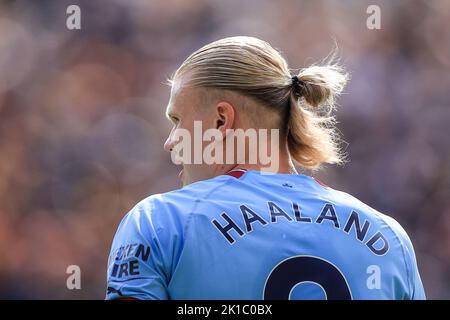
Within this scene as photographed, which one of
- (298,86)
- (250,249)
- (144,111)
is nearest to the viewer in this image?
(250,249)

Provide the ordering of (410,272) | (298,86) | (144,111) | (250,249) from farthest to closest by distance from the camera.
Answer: (144,111) < (298,86) < (410,272) < (250,249)

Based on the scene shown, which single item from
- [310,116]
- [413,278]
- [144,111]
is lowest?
[413,278]

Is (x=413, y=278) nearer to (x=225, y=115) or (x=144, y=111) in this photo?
(x=225, y=115)

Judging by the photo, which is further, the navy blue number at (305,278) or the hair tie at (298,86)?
the hair tie at (298,86)

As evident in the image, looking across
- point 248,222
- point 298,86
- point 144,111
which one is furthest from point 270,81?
point 144,111

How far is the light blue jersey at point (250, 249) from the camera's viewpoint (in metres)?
1.20

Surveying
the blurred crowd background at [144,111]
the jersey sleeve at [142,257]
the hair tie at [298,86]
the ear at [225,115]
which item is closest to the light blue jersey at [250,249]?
the jersey sleeve at [142,257]

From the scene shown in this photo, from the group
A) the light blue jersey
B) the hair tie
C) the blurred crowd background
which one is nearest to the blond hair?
the hair tie

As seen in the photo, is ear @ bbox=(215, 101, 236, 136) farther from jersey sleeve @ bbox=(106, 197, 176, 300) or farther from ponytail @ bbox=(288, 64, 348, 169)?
jersey sleeve @ bbox=(106, 197, 176, 300)

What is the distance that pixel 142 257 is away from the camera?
1.22 metres

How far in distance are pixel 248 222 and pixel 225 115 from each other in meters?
0.27

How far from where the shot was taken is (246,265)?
1204mm

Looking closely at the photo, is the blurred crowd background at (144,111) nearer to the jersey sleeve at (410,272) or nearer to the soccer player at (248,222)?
the soccer player at (248,222)

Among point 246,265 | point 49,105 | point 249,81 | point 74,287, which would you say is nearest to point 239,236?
point 246,265
